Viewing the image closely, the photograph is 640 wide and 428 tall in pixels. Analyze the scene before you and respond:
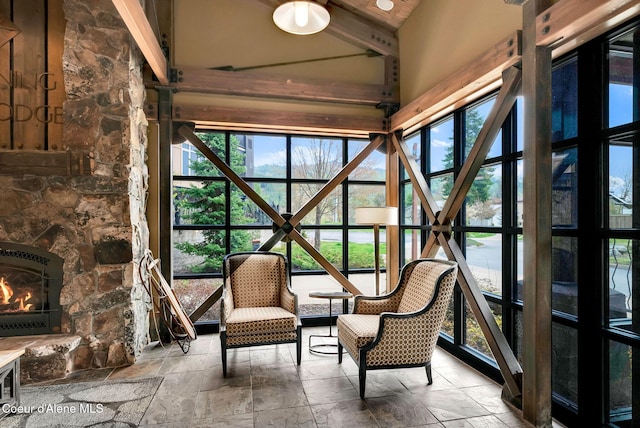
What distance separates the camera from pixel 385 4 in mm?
4262

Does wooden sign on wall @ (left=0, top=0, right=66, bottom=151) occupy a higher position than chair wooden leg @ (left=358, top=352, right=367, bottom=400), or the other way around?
wooden sign on wall @ (left=0, top=0, right=66, bottom=151)

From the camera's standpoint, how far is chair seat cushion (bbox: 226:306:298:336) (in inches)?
126

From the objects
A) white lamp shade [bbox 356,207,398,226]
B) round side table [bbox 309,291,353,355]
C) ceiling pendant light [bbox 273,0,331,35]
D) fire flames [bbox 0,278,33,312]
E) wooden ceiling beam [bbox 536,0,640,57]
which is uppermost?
ceiling pendant light [bbox 273,0,331,35]

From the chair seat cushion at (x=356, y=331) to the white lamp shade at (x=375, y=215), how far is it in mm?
1098

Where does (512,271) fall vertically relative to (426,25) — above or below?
below

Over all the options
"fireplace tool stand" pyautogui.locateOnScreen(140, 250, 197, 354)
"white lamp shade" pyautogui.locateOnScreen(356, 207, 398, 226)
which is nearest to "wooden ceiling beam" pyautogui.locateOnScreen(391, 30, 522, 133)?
"white lamp shade" pyautogui.locateOnScreen(356, 207, 398, 226)

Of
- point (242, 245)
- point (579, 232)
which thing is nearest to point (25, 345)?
point (242, 245)

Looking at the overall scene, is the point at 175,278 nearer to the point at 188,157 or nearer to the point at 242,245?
the point at 242,245

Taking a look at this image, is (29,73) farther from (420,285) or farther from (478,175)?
(478,175)

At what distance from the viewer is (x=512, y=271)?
294 cm

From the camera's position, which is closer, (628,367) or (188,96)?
(628,367)

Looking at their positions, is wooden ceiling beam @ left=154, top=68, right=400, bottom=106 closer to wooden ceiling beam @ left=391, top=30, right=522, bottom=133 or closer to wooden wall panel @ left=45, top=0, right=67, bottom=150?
wooden ceiling beam @ left=391, top=30, right=522, bottom=133

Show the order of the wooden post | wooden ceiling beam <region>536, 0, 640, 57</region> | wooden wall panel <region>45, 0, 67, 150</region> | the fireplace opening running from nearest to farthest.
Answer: wooden ceiling beam <region>536, 0, 640, 57</region> → the wooden post → the fireplace opening → wooden wall panel <region>45, 0, 67, 150</region>

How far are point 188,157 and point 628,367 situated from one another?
4.70 meters
